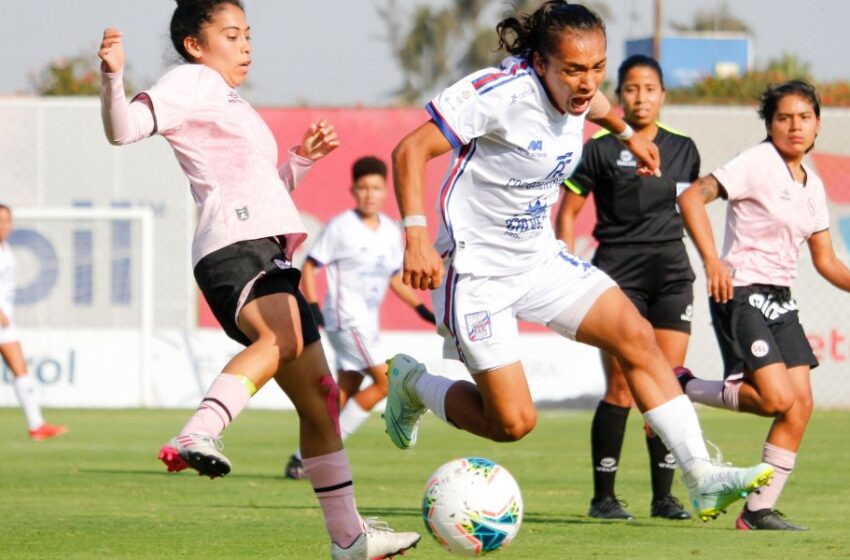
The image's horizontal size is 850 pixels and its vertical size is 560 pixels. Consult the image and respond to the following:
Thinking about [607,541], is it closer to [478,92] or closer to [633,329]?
[633,329]

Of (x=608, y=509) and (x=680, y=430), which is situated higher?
(x=680, y=430)

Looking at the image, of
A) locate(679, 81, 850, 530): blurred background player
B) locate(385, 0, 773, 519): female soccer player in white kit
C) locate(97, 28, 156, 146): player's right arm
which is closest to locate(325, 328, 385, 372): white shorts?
locate(679, 81, 850, 530): blurred background player

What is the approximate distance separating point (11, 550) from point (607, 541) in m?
2.62

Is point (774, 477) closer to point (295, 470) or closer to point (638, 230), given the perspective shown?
point (638, 230)

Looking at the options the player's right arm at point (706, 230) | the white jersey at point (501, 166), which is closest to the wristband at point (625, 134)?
the white jersey at point (501, 166)

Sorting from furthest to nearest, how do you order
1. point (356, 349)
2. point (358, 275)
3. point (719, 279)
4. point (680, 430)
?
1. point (358, 275)
2. point (356, 349)
3. point (719, 279)
4. point (680, 430)

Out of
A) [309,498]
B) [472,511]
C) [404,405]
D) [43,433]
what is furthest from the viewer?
[43,433]

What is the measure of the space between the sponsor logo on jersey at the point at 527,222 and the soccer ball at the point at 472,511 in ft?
3.46

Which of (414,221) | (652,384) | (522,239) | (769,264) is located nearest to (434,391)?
(522,239)

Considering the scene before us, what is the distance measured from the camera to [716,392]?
25.5 ft

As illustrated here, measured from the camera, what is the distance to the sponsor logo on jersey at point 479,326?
642cm

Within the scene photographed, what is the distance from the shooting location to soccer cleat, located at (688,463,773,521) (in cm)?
571

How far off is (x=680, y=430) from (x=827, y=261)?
2.41 meters

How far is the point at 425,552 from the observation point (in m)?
6.65
